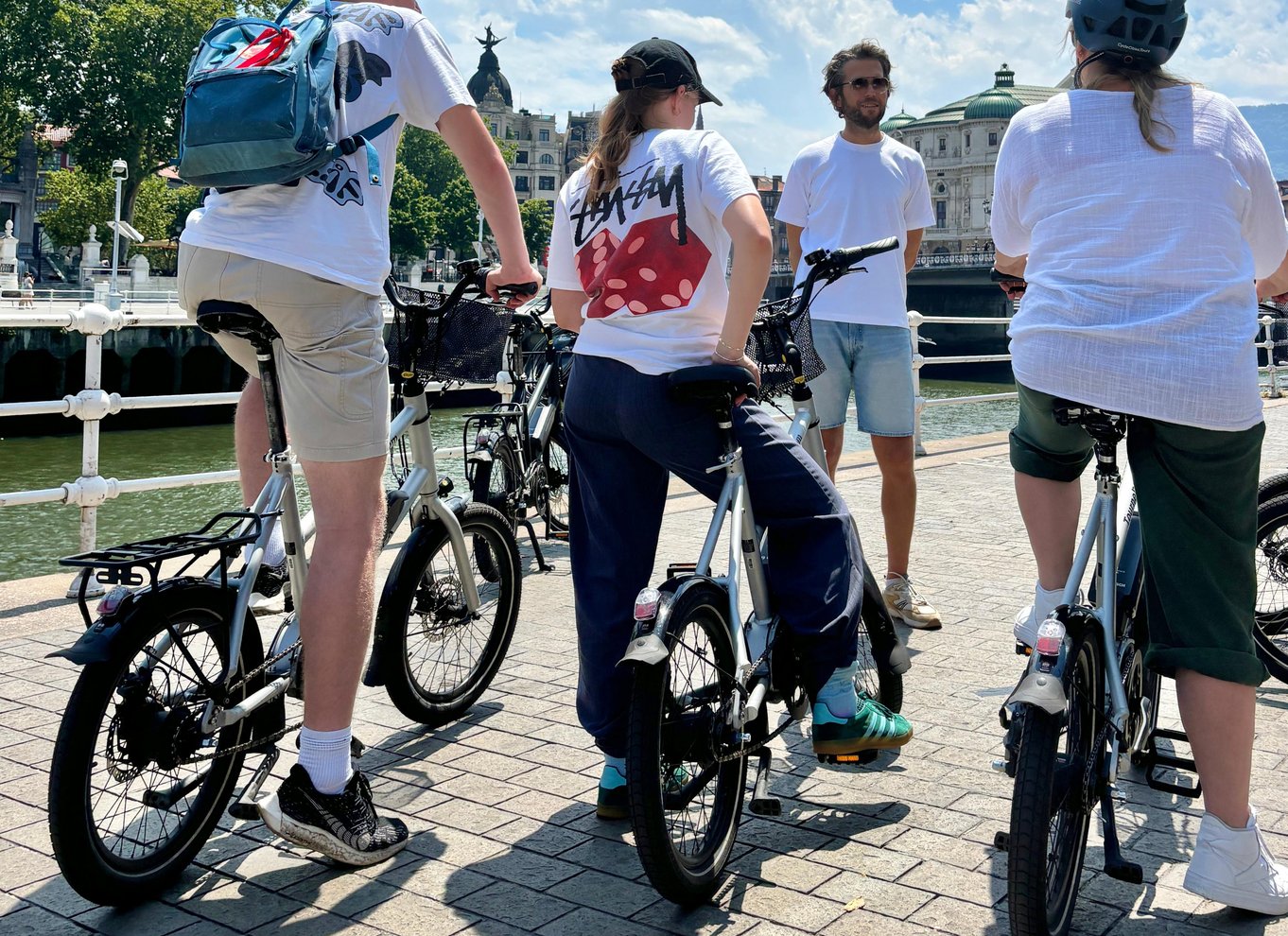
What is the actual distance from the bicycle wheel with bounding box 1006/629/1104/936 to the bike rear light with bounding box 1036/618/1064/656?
0.05m

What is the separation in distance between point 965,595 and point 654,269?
10.4ft

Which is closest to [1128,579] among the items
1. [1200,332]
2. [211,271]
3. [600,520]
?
[1200,332]

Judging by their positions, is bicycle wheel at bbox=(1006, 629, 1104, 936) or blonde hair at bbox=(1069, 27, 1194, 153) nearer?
bicycle wheel at bbox=(1006, 629, 1104, 936)

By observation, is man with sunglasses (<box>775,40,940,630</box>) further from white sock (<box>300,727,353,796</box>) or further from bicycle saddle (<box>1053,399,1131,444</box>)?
white sock (<box>300,727,353,796</box>)

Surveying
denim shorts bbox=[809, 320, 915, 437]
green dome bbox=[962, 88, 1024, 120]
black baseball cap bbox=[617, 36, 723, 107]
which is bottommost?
denim shorts bbox=[809, 320, 915, 437]

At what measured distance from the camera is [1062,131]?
9.25ft

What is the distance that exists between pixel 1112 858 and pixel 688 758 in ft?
2.83

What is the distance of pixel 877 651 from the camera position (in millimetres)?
3742

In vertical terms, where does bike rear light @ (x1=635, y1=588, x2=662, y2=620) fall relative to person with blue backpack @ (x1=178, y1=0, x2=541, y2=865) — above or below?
below

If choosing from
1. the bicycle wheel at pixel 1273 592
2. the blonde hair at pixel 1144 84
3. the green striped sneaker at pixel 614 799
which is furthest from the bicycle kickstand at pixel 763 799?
the bicycle wheel at pixel 1273 592

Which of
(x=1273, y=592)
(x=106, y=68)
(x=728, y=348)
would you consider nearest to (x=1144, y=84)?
(x=728, y=348)

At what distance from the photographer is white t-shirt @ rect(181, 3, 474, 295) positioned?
289 centimetres

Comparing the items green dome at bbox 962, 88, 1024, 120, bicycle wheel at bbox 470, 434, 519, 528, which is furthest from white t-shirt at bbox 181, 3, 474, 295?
green dome at bbox 962, 88, 1024, 120

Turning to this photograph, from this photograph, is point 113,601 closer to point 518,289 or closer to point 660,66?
point 518,289
